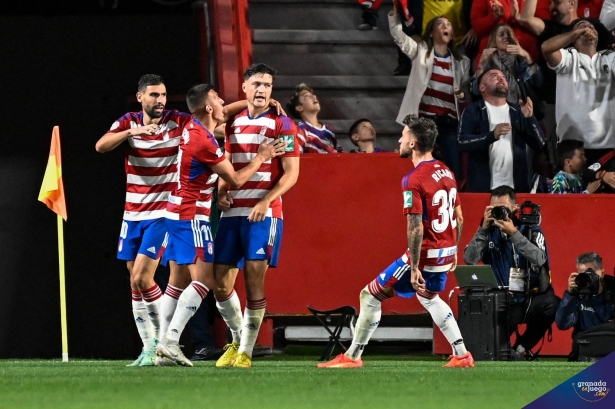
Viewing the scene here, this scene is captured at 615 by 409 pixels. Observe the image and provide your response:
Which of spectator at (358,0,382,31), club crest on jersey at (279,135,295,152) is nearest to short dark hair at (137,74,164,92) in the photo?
club crest on jersey at (279,135,295,152)

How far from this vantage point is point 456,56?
1481cm

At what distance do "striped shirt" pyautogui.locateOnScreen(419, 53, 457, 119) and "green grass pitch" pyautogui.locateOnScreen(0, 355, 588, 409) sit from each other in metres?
5.18

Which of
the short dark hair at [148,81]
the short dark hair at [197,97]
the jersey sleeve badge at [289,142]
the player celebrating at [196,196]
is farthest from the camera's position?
the short dark hair at [148,81]

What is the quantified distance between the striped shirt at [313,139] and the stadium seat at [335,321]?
1.70 m

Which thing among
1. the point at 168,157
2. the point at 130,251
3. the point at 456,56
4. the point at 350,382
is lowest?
the point at 350,382

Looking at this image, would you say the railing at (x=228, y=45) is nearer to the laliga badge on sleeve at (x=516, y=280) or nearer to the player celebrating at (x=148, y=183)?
the laliga badge on sleeve at (x=516, y=280)

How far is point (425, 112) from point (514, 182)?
1.27 metres

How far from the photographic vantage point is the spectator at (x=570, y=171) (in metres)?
14.1

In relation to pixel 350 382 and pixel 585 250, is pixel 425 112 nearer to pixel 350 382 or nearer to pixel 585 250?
pixel 585 250

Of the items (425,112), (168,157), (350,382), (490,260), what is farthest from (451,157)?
(350,382)

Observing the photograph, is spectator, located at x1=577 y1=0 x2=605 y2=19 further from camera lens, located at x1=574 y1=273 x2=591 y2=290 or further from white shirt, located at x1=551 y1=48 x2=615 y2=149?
camera lens, located at x1=574 y1=273 x2=591 y2=290

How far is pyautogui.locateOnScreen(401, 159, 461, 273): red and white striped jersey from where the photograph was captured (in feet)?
32.6

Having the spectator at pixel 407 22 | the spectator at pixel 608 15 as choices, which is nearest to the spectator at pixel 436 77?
the spectator at pixel 407 22

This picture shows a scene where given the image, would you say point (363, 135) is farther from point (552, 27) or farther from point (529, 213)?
point (552, 27)
